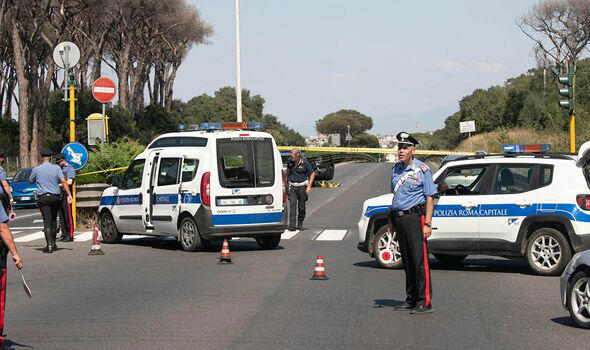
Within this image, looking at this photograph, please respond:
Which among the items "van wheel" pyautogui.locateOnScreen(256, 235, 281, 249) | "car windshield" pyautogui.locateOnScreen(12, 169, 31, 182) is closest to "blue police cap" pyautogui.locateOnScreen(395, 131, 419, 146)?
"van wheel" pyautogui.locateOnScreen(256, 235, 281, 249)

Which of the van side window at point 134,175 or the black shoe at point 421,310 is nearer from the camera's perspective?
the black shoe at point 421,310

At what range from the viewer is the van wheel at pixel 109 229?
20719 millimetres

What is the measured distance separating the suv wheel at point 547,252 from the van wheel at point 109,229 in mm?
9371

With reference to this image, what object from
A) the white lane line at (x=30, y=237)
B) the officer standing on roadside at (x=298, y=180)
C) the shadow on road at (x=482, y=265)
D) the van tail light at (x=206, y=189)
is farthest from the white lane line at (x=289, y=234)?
the white lane line at (x=30, y=237)

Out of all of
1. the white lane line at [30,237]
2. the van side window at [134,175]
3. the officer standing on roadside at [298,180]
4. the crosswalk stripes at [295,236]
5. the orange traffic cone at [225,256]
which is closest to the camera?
the orange traffic cone at [225,256]

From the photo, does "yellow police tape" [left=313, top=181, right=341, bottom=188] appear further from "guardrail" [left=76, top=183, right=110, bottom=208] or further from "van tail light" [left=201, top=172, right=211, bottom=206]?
"van tail light" [left=201, top=172, right=211, bottom=206]

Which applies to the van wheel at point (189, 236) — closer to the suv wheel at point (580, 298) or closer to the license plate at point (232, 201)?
the license plate at point (232, 201)

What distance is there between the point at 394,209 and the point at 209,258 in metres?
6.85

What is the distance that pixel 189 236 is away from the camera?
1856 cm

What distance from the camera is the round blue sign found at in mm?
22547

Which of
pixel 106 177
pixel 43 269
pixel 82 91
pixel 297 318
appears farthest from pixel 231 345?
pixel 82 91

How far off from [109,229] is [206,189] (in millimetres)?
3577

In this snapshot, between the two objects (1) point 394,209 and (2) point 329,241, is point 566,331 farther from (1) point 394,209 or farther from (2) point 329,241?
(2) point 329,241

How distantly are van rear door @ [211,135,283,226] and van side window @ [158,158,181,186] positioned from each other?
1022 mm
